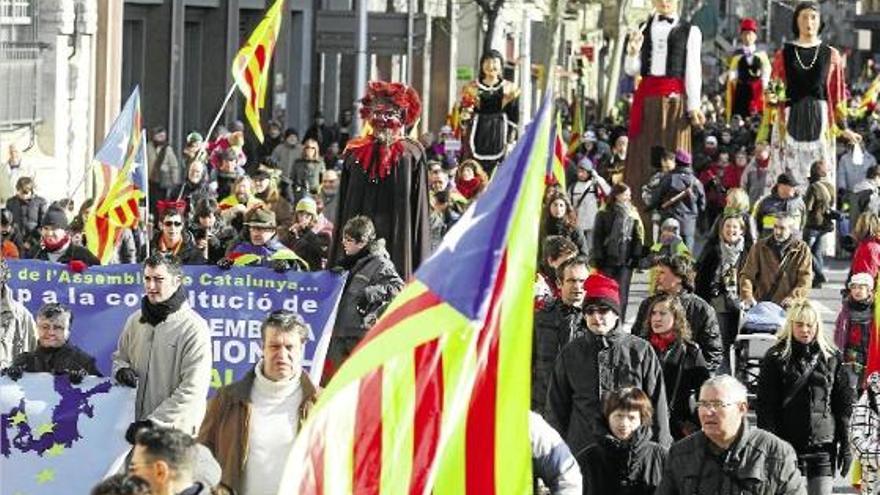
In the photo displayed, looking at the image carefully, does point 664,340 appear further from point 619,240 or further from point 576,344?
point 619,240

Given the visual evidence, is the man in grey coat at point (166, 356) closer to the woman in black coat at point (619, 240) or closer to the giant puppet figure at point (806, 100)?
the woman in black coat at point (619, 240)

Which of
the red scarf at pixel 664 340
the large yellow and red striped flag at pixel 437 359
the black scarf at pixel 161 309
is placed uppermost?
the large yellow and red striped flag at pixel 437 359

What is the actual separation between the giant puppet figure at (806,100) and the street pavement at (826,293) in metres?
1.02

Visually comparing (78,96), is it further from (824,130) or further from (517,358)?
(517,358)

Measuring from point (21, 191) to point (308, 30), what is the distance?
21.9m

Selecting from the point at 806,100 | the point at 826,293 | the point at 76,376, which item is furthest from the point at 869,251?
the point at 76,376

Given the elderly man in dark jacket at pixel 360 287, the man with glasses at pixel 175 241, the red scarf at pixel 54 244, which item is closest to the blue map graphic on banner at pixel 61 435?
the elderly man in dark jacket at pixel 360 287

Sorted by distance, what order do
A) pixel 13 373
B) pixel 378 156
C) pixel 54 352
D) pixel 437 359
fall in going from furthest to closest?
1. pixel 378 156
2. pixel 54 352
3. pixel 13 373
4. pixel 437 359

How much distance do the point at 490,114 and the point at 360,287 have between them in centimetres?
1190

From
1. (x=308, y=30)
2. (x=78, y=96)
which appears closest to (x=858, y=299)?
(x=78, y=96)

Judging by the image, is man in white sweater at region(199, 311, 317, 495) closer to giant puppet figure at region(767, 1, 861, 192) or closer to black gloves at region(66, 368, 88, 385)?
black gloves at region(66, 368, 88, 385)

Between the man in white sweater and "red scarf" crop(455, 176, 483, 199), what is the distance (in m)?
13.2

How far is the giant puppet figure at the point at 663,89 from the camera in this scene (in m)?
25.6

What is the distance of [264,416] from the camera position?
11164mm
